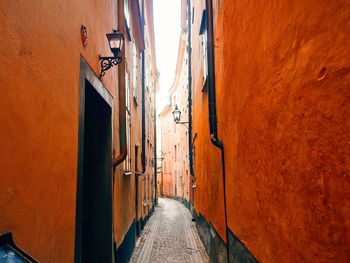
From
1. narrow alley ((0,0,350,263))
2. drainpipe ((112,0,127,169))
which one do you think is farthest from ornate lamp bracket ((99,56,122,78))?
drainpipe ((112,0,127,169))

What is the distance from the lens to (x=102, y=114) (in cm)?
589

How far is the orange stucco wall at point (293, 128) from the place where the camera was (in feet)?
6.23

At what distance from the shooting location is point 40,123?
8.43 ft

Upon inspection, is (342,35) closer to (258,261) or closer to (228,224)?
(258,261)

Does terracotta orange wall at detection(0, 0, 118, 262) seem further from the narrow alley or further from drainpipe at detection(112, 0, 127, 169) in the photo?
drainpipe at detection(112, 0, 127, 169)

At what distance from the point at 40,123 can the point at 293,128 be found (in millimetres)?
1903

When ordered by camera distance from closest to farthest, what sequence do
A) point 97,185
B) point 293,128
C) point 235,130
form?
point 293,128, point 235,130, point 97,185

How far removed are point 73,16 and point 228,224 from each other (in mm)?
3844

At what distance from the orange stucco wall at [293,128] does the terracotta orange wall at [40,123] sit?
6.18 feet

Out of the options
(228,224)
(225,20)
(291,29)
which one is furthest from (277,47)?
(228,224)

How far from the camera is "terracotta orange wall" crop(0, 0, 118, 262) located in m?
2.05

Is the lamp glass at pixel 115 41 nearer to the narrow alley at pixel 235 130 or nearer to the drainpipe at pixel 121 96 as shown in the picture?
the narrow alley at pixel 235 130

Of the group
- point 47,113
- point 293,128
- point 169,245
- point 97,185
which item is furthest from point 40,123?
point 169,245

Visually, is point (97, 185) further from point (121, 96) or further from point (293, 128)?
point (293, 128)
